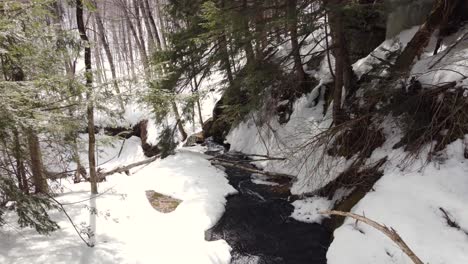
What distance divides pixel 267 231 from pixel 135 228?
7.65 feet

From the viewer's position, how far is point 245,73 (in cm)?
741

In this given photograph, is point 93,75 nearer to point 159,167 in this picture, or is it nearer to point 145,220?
point 145,220

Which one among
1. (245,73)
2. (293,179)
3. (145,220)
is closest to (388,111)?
(293,179)

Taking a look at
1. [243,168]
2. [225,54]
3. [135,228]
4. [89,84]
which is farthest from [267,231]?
[225,54]

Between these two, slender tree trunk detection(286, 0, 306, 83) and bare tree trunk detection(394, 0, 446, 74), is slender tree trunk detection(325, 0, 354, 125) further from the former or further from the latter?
bare tree trunk detection(394, 0, 446, 74)

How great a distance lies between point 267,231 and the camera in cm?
578

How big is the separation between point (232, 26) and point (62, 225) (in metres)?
4.90

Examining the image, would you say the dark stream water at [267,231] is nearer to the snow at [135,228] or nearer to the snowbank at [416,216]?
the snow at [135,228]

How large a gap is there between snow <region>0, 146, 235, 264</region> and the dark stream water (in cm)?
27

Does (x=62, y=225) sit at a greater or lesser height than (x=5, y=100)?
lesser

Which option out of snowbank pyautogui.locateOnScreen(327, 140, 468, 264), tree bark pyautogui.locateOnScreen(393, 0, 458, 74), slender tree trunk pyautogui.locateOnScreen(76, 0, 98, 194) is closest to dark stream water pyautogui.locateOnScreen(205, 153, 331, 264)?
snowbank pyautogui.locateOnScreen(327, 140, 468, 264)

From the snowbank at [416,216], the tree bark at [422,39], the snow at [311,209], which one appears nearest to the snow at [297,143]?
the snow at [311,209]

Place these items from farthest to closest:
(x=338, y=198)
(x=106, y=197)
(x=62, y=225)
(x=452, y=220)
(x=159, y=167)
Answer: (x=159, y=167) → (x=106, y=197) → (x=338, y=198) → (x=62, y=225) → (x=452, y=220)

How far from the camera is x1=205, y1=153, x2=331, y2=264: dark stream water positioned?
505 centimetres
